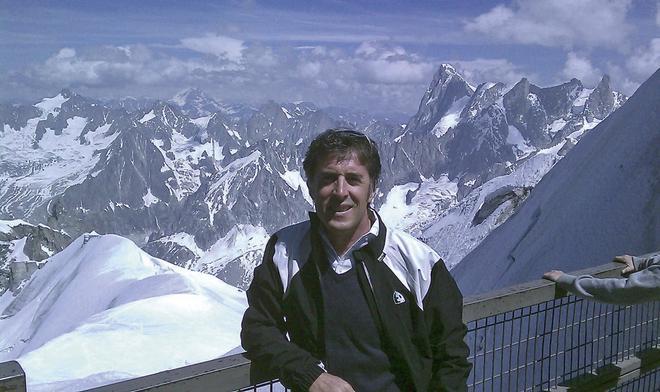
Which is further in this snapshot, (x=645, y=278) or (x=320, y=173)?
(x=645, y=278)

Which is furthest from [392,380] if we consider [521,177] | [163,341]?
[521,177]

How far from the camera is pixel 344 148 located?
10.0 feet

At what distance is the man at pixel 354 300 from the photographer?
2971 mm

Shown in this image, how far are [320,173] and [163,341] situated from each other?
757 inches

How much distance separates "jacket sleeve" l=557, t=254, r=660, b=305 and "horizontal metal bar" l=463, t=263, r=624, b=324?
19 cm

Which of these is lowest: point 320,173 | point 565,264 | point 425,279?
point 565,264

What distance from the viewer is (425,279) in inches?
119

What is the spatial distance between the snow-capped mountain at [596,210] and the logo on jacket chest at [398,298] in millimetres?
12758

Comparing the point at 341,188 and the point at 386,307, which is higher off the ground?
the point at 341,188

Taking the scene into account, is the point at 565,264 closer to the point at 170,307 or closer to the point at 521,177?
the point at 170,307

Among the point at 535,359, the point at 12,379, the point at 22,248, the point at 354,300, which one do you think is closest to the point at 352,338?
the point at 354,300

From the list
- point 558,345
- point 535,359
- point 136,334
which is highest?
point 558,345

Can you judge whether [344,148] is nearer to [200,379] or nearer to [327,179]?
[327,179]

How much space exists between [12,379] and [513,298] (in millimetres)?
3031
